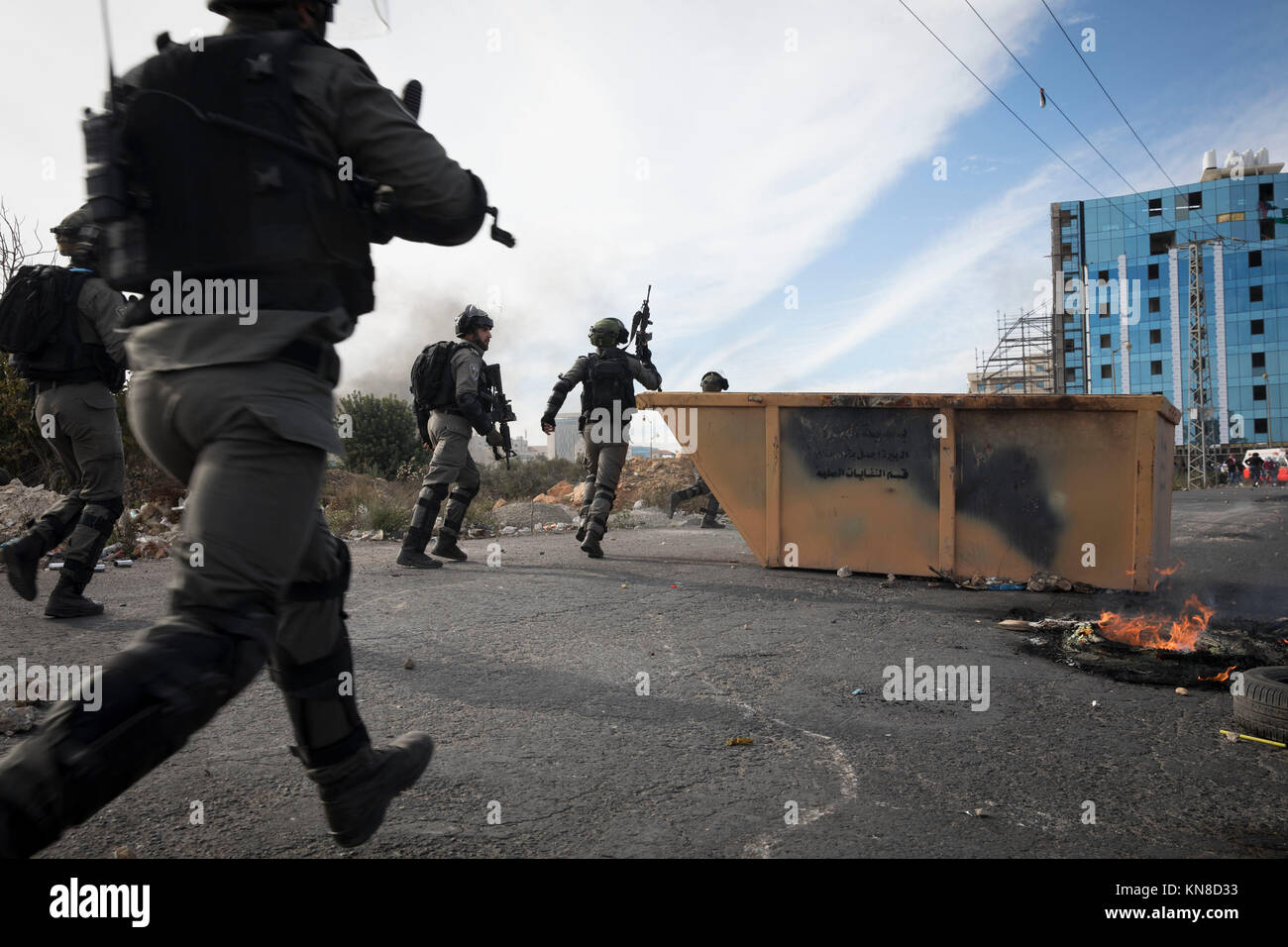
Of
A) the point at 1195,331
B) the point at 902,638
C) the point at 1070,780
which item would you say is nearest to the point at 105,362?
the point at 902,638

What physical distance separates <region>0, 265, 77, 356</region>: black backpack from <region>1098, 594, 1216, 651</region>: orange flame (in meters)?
5.57

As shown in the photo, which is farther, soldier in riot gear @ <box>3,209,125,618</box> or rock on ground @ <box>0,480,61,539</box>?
rock on ground @ <box>0,480,61,539</box>

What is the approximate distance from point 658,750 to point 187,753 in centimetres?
146

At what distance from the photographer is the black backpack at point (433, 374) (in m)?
7.39

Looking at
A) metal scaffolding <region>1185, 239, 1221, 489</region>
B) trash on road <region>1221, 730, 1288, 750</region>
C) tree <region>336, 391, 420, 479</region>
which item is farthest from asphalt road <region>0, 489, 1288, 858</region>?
metal scaffolding <region>1185, 239, 1221, 489</region>

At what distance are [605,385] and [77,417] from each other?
460 centimetres

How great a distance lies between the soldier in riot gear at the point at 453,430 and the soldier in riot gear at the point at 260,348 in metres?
5.40

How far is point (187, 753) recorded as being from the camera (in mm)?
2680

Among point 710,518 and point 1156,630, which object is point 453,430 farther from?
point 1156,630

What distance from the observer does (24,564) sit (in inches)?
172

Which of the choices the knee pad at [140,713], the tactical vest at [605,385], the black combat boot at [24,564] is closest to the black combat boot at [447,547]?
the tactical vest at [605,385]

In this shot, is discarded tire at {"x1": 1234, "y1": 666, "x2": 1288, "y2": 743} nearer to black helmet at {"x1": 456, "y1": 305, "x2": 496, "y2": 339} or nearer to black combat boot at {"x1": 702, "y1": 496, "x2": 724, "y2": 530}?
black helmet at {"x1": 456, "y1": 305, "x2": 496, "y2": 339}

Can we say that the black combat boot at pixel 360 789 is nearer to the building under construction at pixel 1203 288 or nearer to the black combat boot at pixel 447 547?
the black combat boot at pixel 447 547

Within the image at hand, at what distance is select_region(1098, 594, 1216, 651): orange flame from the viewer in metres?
4.20
